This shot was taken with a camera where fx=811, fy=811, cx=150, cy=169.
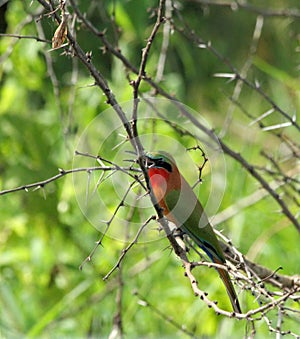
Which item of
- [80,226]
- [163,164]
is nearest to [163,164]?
[163,164]

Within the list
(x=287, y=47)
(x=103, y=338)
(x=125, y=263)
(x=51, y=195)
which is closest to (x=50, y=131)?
(x=51, y=195)

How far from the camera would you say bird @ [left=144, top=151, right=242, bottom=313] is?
8.73 feet

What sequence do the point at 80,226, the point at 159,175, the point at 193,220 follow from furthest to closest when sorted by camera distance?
the point at 80,226
the point at 159,175
the point at 193,220

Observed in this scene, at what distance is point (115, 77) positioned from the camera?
4.81 m

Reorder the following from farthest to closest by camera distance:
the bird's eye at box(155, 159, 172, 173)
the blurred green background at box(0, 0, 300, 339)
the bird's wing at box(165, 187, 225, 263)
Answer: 1. the blurred green background at box(0, 0, 300, 339)
2. the bird's eye at box(155, 159, 172, 173)
3. the bird's wing at box(165, 187, 225, 263)

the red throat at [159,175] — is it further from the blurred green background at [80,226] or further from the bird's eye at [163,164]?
the blurred green background at [80,226]

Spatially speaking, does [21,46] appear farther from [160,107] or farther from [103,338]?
[103,338]

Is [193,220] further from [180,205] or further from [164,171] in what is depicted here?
[164,171]

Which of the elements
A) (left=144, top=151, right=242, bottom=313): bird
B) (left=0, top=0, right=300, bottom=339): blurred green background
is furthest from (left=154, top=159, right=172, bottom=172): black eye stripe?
(left=0, top=0, right=300, bottom=339): blurred green background

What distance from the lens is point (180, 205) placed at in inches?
108

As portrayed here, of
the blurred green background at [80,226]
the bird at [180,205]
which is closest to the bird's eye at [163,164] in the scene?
the bird at [180,205]

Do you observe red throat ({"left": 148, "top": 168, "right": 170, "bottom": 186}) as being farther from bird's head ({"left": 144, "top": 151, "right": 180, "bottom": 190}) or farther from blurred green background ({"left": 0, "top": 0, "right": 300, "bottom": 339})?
blurred green background ({"left": 0, "top": 0, "right": 300, "bottom": 339})

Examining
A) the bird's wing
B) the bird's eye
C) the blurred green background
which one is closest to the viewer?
the bird's wing

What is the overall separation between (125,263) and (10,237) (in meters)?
0.81
